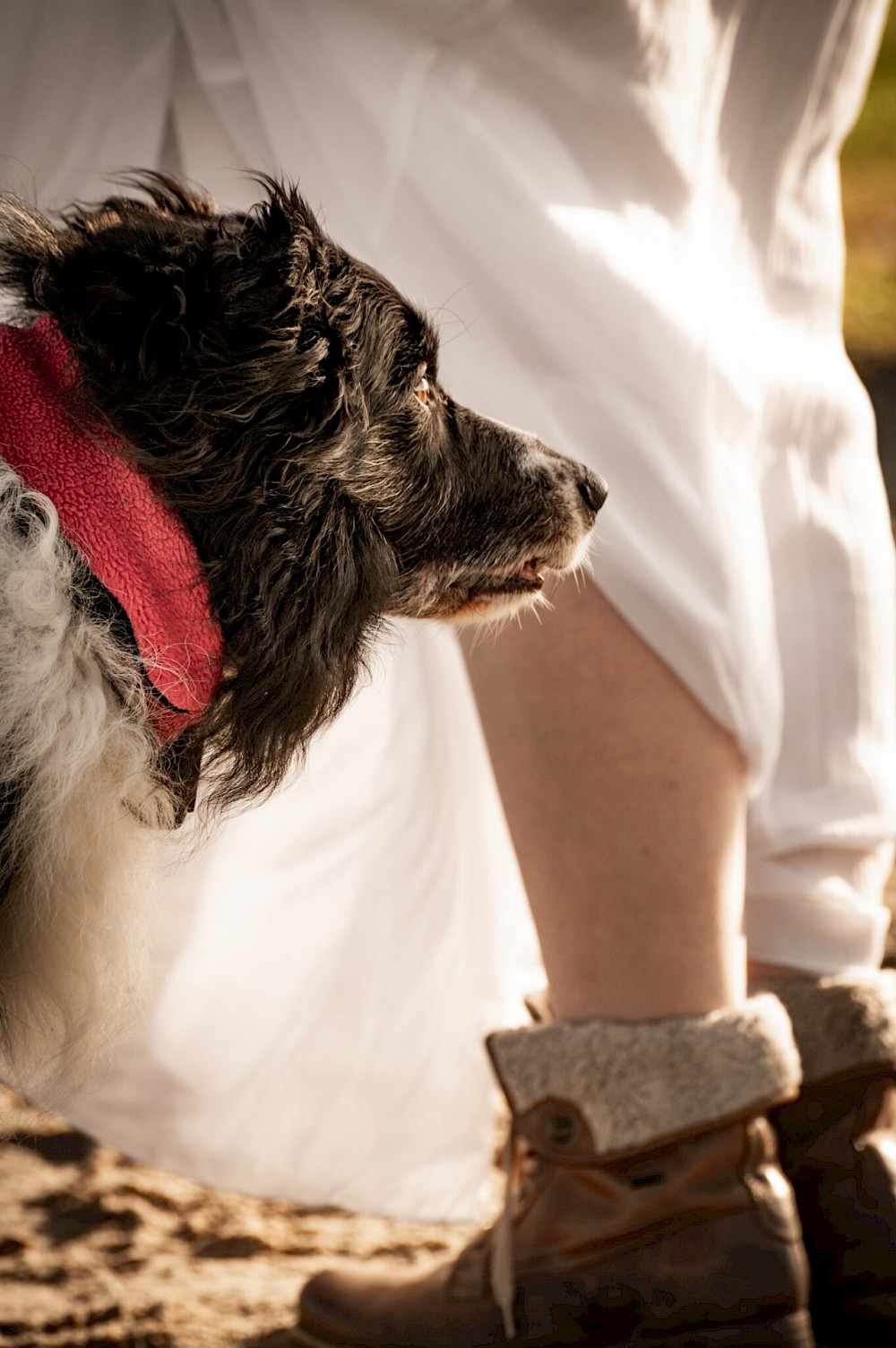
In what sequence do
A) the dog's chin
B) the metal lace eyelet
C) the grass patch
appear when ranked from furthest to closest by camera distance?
the grass patch → the metal lace eyelet → the dog's chin

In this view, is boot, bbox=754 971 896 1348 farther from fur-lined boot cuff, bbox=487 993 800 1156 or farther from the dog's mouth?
the dog's mouth

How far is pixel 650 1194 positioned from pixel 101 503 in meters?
1.18

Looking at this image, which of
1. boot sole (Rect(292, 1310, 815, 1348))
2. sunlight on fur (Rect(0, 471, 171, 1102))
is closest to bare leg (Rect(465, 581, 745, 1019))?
boot sole (Rect(292, 1310, 815, 1348))

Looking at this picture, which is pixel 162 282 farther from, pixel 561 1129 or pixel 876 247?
pixel 876 247

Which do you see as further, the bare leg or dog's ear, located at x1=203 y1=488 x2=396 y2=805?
the bare leg

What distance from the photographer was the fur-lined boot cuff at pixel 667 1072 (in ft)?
5.82

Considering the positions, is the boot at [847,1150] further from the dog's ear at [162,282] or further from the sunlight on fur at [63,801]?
the dog's ear at [162,282]

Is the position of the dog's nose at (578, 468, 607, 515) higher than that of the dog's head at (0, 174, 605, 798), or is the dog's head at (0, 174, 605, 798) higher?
the dog's head at (0, 174, 605, 798)

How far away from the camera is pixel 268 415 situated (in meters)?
1.40

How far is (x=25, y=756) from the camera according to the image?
131cm

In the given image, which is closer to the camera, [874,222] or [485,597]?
[485,597]

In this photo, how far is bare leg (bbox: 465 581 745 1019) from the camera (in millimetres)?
1783

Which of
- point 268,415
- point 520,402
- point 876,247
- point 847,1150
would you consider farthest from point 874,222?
point 268,415

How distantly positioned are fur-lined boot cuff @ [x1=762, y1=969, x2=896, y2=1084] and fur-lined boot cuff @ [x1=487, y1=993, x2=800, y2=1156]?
0.17 meters
